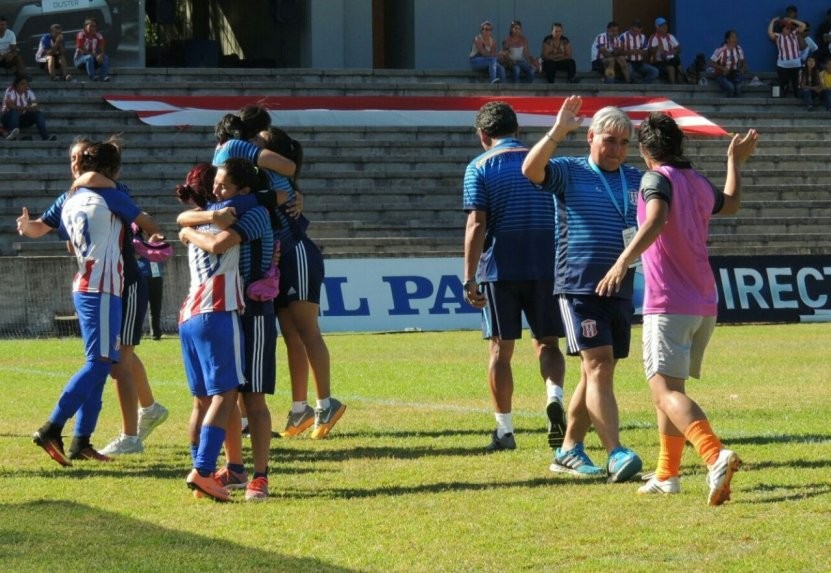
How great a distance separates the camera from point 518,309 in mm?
9797

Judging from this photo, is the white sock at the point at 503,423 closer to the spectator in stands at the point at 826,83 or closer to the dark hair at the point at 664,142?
the dark hair at the point at 664,142

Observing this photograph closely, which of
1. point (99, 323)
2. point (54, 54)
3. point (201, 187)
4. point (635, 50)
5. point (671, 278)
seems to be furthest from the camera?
point (635, 50)

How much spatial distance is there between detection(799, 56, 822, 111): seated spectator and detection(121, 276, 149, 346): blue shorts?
1070 inches

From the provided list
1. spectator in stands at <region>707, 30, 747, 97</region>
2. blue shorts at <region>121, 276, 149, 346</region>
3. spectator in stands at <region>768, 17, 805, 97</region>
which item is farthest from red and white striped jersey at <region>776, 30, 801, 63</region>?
blue shorts at <region>121, 276, 149, 346</region>

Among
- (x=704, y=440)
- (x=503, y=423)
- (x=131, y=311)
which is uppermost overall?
(x=131, y=311)

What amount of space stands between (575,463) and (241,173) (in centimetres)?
240

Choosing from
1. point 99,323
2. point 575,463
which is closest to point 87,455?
point 99,323

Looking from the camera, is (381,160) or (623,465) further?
(381,160)

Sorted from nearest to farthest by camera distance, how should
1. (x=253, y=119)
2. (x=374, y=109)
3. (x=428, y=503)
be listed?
(x=428, y=503) < (x=253, y=119) < (x=374, y=109)

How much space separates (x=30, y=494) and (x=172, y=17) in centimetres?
2908

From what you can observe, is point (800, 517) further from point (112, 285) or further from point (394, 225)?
point (394, 225)

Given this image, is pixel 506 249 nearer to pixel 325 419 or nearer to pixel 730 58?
pixel 325 419

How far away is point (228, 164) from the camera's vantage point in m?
8.02

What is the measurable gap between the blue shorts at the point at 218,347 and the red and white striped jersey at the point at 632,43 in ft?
93.7
